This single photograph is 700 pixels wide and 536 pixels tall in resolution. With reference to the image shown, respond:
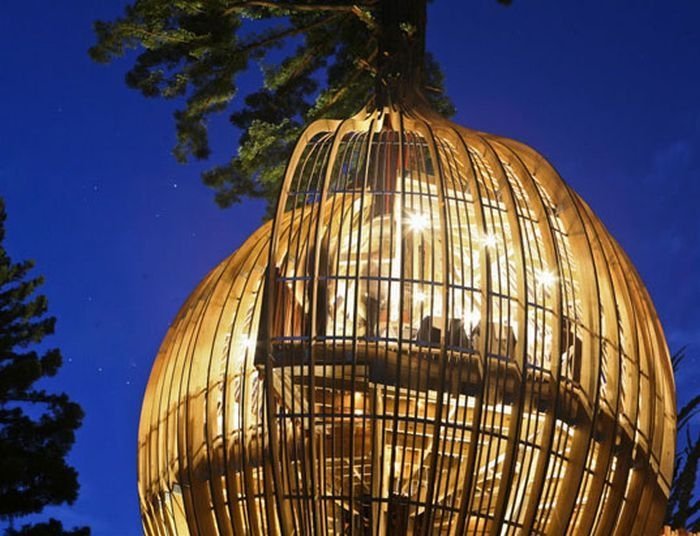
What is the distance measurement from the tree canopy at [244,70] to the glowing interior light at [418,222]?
1.44 m

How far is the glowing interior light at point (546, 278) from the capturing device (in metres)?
1.73

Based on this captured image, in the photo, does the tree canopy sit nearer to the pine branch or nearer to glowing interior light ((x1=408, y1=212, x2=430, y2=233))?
the pine branch

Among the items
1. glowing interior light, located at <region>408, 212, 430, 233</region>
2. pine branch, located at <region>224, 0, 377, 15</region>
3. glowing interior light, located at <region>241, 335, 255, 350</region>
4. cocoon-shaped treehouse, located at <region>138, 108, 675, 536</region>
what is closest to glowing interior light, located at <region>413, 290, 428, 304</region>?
cocoon-shaped treehouse, located at <region>138, 108, 675, 536</region>

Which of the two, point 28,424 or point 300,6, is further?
point 28,424

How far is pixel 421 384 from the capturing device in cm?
166

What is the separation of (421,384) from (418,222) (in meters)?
0.29

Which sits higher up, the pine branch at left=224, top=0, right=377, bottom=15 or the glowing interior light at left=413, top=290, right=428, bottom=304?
the pine branch at left=224, top=0, right=377, bottom=15

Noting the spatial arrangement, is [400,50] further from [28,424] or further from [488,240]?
[28,424]

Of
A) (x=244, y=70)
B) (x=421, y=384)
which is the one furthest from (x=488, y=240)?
(x=244, y=70)

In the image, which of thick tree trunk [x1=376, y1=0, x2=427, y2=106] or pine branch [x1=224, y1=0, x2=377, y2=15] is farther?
pine branch [x1=224, y1=0, x2=377, y2=15]

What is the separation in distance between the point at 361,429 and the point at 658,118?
9291 millimetres

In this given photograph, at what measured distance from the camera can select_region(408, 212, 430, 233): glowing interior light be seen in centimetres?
178

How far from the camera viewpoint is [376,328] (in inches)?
67.1

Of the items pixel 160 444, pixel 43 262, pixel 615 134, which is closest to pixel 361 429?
pixel 160 444
